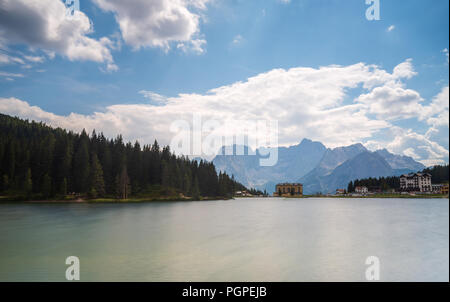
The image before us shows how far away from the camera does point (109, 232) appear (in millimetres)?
49562

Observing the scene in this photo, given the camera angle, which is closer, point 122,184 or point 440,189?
point 122,184

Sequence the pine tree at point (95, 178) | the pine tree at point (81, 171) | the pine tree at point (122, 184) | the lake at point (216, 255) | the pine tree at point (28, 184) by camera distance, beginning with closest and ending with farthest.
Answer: the lake at point (216, 255) → the pine tree at point (28, 184) → the pine tree at point (81, 171) → the pine tree at point (95, 178) → the pine tree at point (122, 184)

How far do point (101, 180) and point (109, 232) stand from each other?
103 meters

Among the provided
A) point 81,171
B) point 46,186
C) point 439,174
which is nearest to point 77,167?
point 81,171

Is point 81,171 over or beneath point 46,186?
over

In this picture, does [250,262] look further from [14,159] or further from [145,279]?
[14,159]

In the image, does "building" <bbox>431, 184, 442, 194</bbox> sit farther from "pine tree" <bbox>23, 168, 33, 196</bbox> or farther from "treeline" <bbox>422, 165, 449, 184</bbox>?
"pine tree" <bbox>23, 168, 33, 196</bbox>

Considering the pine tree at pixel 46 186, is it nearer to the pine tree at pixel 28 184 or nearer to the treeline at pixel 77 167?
the treeline at pixel 77 167

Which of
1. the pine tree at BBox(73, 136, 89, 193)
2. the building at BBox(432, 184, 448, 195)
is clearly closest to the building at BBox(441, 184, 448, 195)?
the building at BBox(432, 184, 448, 195)

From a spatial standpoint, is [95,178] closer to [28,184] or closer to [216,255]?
[28,184]

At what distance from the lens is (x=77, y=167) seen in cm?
13975

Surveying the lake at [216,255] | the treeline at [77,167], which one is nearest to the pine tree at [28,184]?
the treeline at [77,167]

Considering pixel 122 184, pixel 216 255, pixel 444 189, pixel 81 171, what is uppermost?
pixel 81 171

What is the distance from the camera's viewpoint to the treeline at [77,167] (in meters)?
127
